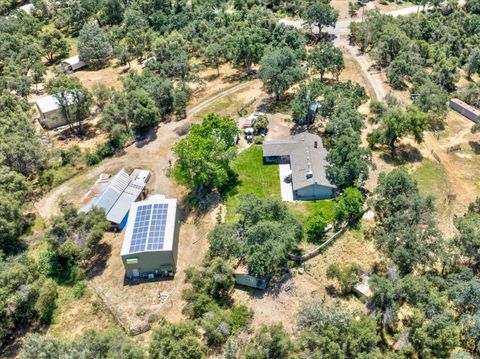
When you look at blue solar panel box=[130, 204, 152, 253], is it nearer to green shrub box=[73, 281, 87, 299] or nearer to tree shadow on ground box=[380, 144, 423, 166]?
green shrub box=[73, 281, 87, 299]

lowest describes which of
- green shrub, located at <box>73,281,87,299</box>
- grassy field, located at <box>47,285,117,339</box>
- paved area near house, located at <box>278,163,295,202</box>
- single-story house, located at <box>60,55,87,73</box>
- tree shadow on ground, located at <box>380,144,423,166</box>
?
grassy field, located at <box>47,285,117,339</box>

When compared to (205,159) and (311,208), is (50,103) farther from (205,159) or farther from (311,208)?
Answer: (311,208)

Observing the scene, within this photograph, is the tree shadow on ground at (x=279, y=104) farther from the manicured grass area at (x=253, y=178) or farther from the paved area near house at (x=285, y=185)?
the paved area near house at (x=285, y=185)

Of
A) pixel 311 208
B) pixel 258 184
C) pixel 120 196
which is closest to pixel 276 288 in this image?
pixel 311 208

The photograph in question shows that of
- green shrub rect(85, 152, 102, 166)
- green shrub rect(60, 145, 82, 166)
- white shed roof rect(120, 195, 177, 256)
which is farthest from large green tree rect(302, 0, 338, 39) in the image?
white shed roof rect(120, 195, 177, 256)

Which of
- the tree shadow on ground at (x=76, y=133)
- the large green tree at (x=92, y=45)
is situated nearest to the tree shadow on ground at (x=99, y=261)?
the tree shadow on ground at (x=76, y=133)

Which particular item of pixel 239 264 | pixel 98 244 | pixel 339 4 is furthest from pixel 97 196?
pixel 339 4
